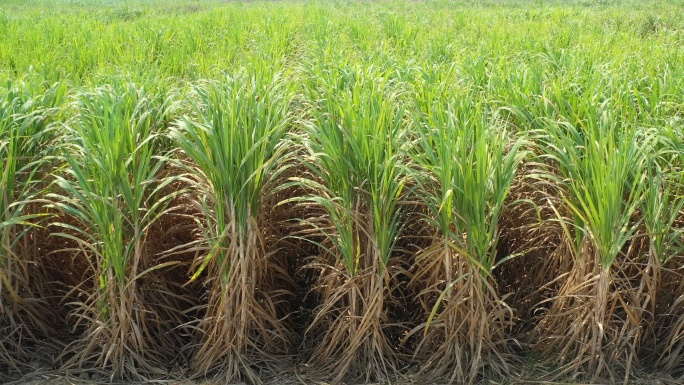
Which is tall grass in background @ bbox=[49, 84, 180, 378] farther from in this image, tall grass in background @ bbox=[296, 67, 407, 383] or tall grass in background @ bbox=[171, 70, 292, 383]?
tall grass in background @ bbox=[296, 67, 407, 383]

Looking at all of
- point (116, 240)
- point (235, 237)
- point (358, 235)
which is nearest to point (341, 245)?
point (358, 235)

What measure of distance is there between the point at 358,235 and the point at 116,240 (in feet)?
2.92

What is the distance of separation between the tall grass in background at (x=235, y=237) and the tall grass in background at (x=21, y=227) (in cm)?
63

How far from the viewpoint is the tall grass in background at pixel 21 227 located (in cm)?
272

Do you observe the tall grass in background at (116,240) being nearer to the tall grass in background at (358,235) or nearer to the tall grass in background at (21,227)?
the tall grass in background at (21,227)

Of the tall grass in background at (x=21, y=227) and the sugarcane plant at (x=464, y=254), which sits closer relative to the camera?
the sugarcane plant at (x=464, y=254)

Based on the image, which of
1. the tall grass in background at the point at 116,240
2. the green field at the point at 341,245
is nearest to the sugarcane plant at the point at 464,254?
the green field at the point at 341,245

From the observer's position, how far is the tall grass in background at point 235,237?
266 centimetres

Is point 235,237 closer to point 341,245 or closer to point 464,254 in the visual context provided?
point 341,245

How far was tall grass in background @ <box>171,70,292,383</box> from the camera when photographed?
8.74 feet

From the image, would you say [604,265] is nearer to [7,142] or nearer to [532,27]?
[7,142]

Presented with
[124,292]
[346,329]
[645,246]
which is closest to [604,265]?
[645,246]

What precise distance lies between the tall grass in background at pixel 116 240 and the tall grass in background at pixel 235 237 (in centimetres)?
17

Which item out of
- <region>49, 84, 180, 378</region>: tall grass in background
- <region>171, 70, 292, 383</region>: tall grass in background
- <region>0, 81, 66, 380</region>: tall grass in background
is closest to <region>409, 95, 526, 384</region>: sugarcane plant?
<region>171, 70, 292, 383</region>: tall grass in background
